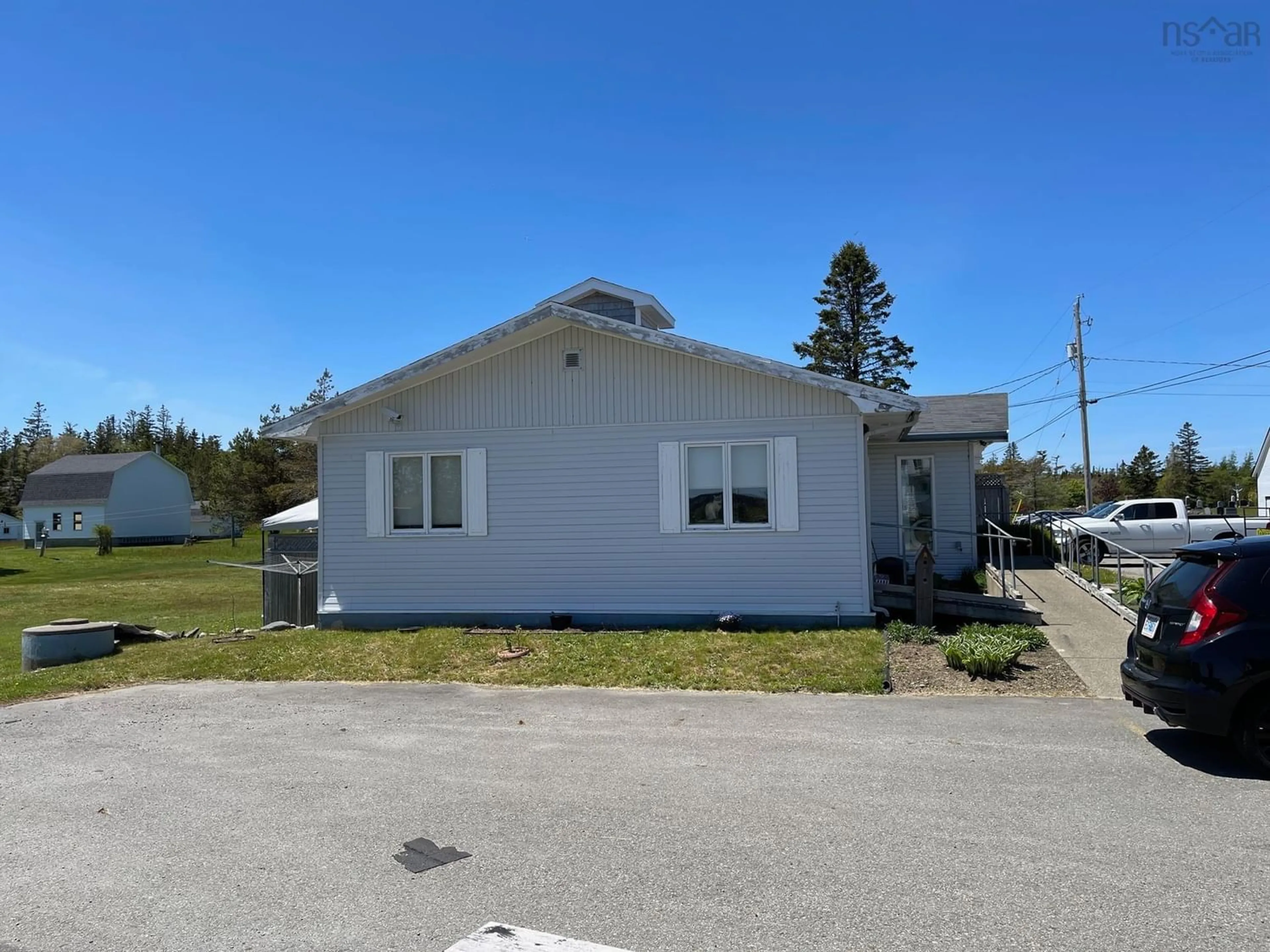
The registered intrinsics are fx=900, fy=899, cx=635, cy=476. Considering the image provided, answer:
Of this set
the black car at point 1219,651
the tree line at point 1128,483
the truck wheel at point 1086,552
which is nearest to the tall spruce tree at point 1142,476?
the tree line at point 1128,483

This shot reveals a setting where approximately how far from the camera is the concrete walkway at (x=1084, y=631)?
9.23 metres

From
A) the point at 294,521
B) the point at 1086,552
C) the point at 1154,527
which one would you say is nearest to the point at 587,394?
the point at 294,521

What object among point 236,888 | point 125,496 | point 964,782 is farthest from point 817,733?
point 125,496

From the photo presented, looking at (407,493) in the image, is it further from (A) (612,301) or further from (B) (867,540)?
(B) (867,540)

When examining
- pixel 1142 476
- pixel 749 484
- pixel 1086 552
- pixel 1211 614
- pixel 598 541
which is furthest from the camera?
pixel 1142 476

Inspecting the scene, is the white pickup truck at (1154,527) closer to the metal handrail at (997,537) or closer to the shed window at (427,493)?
the metal handrail at (997,537)

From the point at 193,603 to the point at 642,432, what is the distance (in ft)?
54.1

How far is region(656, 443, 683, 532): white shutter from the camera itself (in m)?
12.6

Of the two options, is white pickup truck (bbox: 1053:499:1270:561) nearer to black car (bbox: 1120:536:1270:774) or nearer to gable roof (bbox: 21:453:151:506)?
black car (bbox: 1120:536:1270:774)

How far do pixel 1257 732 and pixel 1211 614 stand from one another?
79cm

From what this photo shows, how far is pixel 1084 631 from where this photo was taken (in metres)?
11.5

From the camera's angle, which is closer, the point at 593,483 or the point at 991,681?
the point at 991,681

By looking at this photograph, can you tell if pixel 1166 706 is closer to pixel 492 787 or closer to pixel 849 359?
pixel 492 787

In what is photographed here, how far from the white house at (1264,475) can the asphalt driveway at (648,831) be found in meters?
42.3
